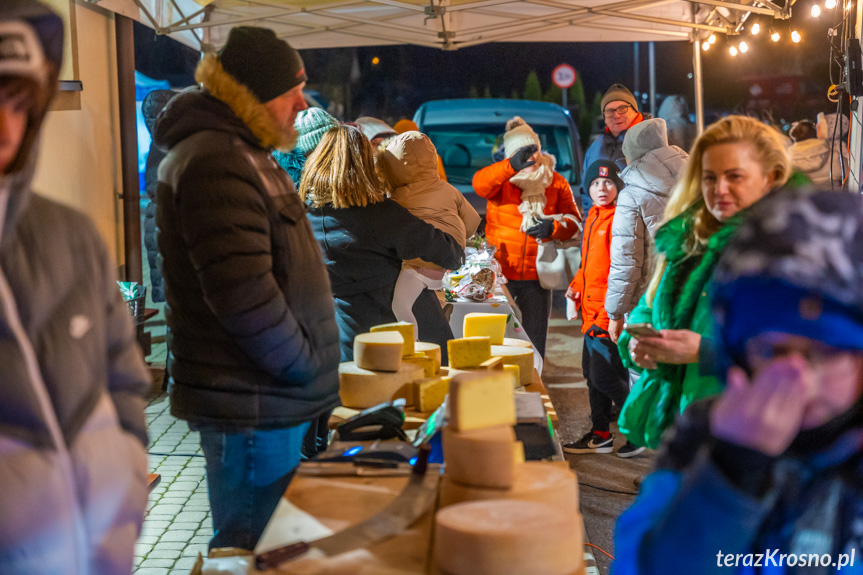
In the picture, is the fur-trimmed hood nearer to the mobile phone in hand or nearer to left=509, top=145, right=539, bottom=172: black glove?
the mobile phone in hand

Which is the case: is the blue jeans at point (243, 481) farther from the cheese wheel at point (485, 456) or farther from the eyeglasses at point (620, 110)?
the eyeglasses at point (620, 110)

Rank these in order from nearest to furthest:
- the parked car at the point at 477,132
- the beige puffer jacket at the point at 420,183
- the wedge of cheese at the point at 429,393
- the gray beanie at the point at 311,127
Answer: the wedge of cheese at the point at 429,393
the beige puffer jacket at the point at 420,183
the gray beanie at the point at 311,127
the parked car at the point at 477,132

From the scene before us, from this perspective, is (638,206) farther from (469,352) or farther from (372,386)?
(372,386)

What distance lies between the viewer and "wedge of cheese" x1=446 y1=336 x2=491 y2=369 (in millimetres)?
2326

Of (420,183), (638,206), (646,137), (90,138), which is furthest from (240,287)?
(90,138)

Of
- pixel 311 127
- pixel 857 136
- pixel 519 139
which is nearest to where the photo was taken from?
pixel 311 127

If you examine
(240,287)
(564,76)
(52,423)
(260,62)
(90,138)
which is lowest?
(52,423)

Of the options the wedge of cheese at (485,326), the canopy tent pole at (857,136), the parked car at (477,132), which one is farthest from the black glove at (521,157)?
the parked car at (477,132)

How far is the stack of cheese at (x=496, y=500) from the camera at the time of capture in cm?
110

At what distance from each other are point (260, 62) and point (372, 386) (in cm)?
92

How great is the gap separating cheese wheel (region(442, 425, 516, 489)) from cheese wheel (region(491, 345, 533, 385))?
3.20ft

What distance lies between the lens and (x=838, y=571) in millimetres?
1067

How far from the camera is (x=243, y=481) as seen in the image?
191cm

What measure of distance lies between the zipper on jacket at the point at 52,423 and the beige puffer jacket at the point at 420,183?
220 centimetres
